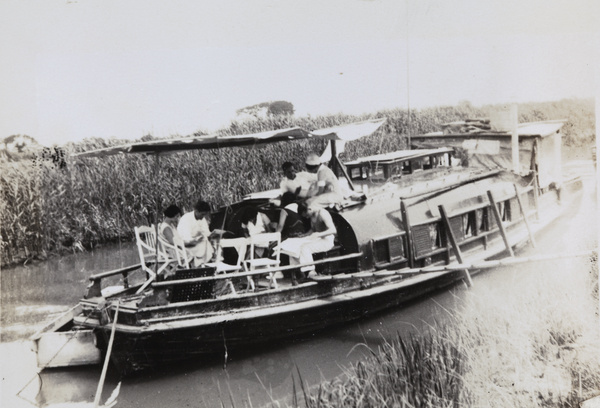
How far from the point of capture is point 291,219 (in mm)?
5621

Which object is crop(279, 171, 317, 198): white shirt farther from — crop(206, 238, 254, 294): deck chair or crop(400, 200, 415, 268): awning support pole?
crop(400, 200, 415, 268): awning support pole

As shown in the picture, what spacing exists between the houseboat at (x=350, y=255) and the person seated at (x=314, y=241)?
0.40 feet

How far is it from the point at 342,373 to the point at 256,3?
329 cm

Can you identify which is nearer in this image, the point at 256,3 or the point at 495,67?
the point at 256,3

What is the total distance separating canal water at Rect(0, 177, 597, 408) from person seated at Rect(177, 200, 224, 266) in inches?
44.4

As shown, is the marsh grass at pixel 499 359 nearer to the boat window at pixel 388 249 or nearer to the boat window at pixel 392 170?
the boat window at pixel 388 249

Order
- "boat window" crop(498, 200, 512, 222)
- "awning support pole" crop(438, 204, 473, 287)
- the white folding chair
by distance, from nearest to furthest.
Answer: the white folding chair < "awning support pole" crop(438, 204, 473, 287) < "boat window" crop(498, 200, 512, 222)

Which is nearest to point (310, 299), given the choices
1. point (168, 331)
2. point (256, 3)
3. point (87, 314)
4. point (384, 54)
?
point (168, 331)

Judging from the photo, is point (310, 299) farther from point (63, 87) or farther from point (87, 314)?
point (63, 87)

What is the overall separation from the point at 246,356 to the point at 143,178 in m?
3.08

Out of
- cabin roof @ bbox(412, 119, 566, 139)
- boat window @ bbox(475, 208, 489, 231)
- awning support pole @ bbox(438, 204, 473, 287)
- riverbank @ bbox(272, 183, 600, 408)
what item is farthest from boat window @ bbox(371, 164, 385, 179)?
riverbank @ bbox(272, 183, 600, 408)

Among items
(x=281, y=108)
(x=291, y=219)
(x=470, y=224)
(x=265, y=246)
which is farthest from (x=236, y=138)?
(x=470, y=224)

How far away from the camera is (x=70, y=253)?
6.90 m

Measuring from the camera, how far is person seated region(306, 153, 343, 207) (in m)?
5.47
